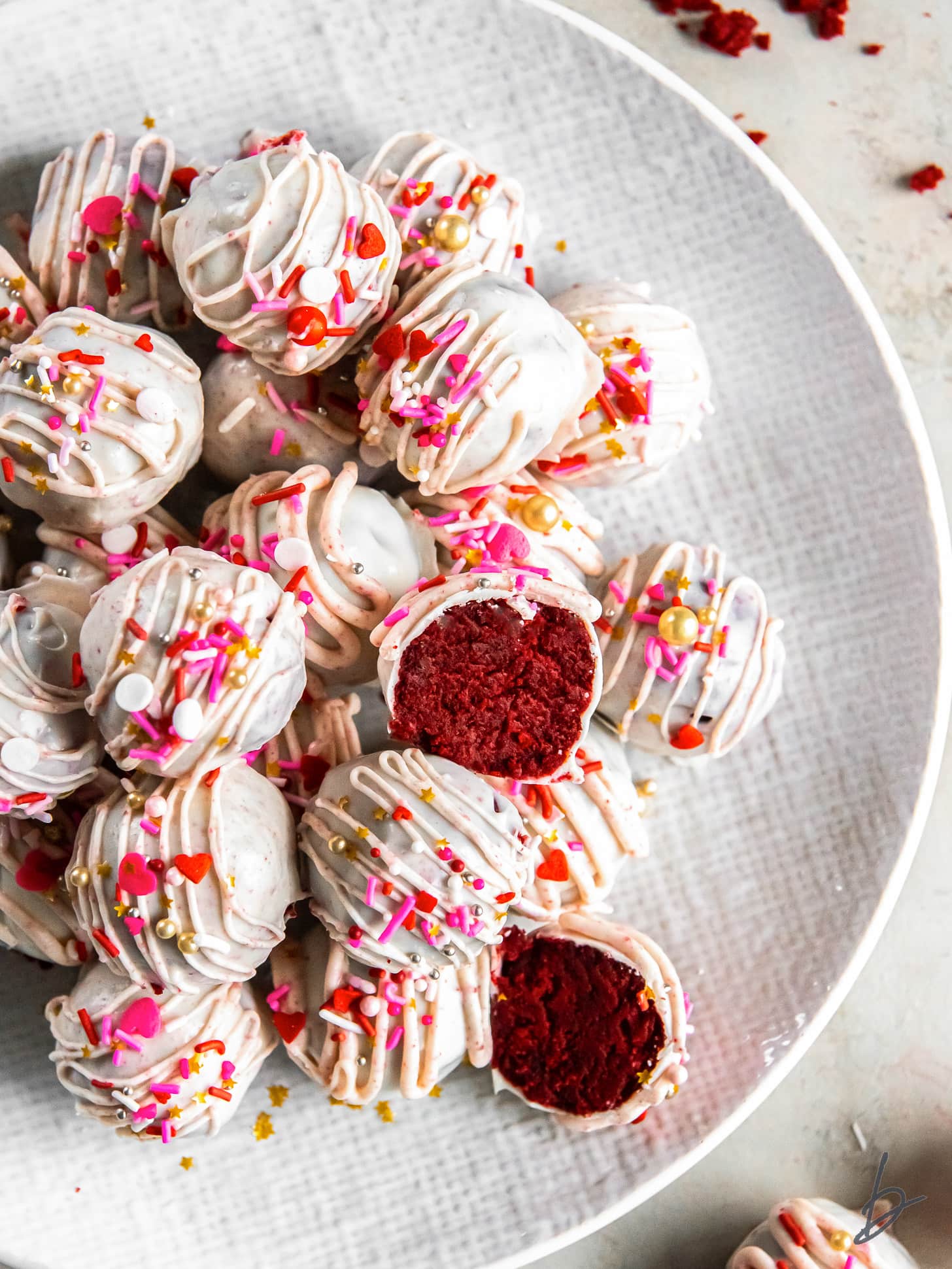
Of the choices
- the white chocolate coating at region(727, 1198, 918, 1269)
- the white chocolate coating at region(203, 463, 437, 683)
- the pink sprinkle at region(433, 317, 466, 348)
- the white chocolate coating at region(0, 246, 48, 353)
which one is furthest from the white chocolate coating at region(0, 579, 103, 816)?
the white chocolate coating at region(727, 1198, 918, 1269)

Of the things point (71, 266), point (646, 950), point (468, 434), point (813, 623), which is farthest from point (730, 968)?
point (71, 266)

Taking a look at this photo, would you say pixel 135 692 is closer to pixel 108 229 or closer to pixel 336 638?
pixel 336 638

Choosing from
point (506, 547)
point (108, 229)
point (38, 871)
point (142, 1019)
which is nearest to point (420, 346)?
point (506, 547)

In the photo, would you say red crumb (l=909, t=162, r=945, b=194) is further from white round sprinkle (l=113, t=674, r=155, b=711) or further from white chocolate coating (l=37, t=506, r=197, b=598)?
white round sprinkle (l=113, t=674, r=155, b=711)

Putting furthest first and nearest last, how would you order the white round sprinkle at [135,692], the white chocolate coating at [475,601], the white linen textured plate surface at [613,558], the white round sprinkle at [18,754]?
the white linen textured plate surface at [613,558]
the white chocolate coating at [475,601]
the white round sprinkle at [18,754]
the white round sprinkle at [135,692]

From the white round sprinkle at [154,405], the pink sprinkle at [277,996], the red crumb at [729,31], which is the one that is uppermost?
the red crumb at [729,31]

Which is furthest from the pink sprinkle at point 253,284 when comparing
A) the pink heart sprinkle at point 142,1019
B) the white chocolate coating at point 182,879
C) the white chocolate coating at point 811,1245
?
the white chocolate coating at point 811,1245

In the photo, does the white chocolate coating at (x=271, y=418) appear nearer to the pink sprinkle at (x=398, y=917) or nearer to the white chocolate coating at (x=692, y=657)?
the white chocolate coating at (x=692, y=657)
